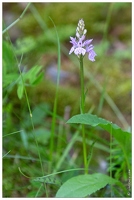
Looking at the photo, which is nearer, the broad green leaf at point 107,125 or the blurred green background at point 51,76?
the broad green leaf at point 107,125

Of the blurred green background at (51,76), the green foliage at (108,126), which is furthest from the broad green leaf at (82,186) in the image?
the blurred green background at (51,76)

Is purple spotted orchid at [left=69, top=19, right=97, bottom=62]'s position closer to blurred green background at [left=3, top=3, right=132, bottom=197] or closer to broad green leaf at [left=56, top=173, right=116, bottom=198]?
blurred green background at [left=3, top=3, right=132, bottom=197]

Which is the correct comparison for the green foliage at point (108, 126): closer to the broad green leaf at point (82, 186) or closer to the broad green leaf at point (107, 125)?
the broad green leaf at point (107, 125)

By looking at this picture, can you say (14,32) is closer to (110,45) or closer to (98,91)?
(110,45)

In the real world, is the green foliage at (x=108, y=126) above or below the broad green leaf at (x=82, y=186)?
above

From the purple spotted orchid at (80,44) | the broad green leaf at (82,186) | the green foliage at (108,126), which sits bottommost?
the broad green leaf at (82,186)

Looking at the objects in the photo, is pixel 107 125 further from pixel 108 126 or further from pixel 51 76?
pixel 51 76

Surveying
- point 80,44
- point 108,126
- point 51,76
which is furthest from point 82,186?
point 51,76
